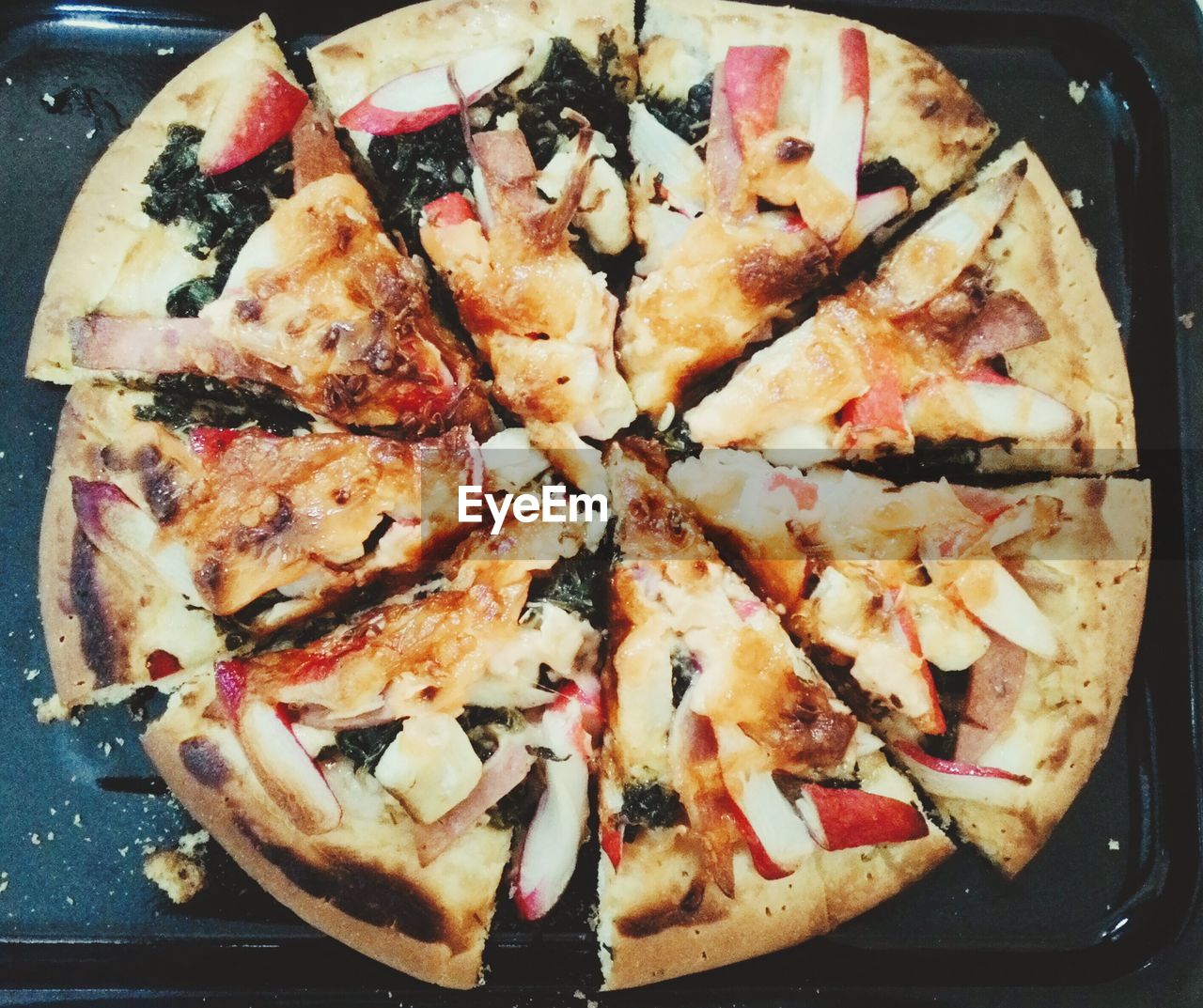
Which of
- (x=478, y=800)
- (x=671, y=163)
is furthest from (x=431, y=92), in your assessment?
(x=478, y=800)

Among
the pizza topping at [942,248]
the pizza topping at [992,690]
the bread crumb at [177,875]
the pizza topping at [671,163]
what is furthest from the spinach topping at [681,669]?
the bread crumb at [177,875]

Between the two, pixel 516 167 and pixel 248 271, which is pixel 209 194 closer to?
pixel 248 271

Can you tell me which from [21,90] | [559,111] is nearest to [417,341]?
[559,111]

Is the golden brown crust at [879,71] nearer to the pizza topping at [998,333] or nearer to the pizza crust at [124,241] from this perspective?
the pizza topping at [998,333]

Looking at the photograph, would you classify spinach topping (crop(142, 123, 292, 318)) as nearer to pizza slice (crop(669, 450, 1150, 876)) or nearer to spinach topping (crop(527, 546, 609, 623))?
spinach topping (crop(527, 546, 609, 623))

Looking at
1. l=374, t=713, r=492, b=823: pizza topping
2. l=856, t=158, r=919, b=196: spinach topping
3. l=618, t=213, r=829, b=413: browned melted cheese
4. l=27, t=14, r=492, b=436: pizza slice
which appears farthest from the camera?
l=856, t=158, r=919, b=196: spinach topping

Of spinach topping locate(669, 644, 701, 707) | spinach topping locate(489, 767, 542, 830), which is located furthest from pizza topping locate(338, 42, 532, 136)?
spinach topping locate(489, 767, 542, 830)

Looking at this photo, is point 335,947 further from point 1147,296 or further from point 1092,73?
point 1092,73
